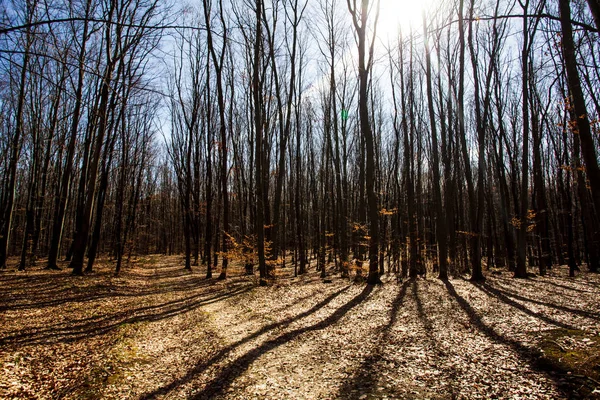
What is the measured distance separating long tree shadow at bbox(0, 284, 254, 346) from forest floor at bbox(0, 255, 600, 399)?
3cm

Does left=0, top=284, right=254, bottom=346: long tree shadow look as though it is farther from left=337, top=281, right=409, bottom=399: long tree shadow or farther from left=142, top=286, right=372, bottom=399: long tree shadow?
left=337, top=281, right=409, bottom=399: long tree shadow

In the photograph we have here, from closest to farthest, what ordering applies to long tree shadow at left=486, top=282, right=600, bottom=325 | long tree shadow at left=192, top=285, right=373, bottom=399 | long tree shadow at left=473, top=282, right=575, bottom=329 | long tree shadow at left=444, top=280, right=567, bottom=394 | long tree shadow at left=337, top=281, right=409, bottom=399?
long tree shadow at left=337, top=281, right=409, bottom=399 < long tree shadow at left=444, top=280, right=567, bottom=394 < long tree shadow at left=192, top=285, right=373, bottom=399 < long tree shadow at left=473, top=282, right=575, bottom=329 < long tree shadow at left=486, top=282, right=600, bottom=325

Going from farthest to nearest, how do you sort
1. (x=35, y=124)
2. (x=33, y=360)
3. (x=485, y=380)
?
1. (x=35, y=124)
2. (x=33, y=360)
3. (x=485, y=380)

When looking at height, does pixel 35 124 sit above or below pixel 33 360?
above

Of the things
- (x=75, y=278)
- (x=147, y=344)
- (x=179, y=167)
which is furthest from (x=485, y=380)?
(x=179, y=167)

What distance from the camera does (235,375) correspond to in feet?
15.4

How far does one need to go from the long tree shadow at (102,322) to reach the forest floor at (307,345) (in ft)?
0.11

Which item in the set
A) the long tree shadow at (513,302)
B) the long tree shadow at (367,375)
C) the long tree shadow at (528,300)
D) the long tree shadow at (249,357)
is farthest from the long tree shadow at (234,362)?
the long tree shadow at (528,300)

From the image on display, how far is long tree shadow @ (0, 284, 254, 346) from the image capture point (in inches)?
235

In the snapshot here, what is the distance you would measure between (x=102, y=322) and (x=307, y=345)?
16.6 ft

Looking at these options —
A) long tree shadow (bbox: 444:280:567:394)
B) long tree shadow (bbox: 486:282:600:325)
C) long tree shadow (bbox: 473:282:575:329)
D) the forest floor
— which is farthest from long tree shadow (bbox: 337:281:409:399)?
long tree shadow (bbox: 486:282:600:325)

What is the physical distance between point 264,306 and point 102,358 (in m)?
4.62

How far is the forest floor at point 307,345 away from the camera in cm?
404

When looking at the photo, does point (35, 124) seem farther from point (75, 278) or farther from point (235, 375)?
point (235, 375)
